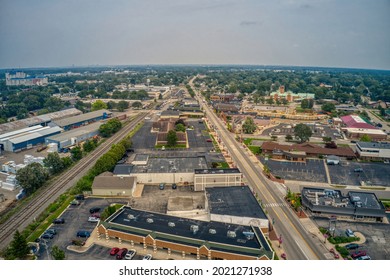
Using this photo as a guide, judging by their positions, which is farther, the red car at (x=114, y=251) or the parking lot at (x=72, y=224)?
the parking lot at (x=72, y=224)

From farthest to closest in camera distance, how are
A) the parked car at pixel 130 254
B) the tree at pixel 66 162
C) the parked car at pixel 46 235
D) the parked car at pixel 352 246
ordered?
the tree at pixel 66 162 → the parked car at pixel 46 235 → the parked car at pixel 352 246 → the parked car at pixel 130 254

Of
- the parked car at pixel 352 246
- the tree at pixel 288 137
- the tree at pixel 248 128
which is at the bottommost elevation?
the parked car at pixel 352 246

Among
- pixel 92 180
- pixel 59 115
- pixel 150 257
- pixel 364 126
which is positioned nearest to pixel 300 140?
pixel 364 126

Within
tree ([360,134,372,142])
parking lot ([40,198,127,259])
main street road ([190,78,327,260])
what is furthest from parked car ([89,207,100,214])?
tree ([360,134,372,142])

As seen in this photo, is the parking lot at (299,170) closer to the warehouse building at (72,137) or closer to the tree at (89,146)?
the tree at (89,146)

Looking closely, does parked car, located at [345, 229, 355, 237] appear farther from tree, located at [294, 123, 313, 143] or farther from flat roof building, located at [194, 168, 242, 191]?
tree, located at [294, 123, 313, 143]

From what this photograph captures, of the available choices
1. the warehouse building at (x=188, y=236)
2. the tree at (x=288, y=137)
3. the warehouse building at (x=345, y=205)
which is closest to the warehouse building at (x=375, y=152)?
the tree at (x=288, y=137)

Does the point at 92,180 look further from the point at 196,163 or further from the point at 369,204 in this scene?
the point at 369,204
